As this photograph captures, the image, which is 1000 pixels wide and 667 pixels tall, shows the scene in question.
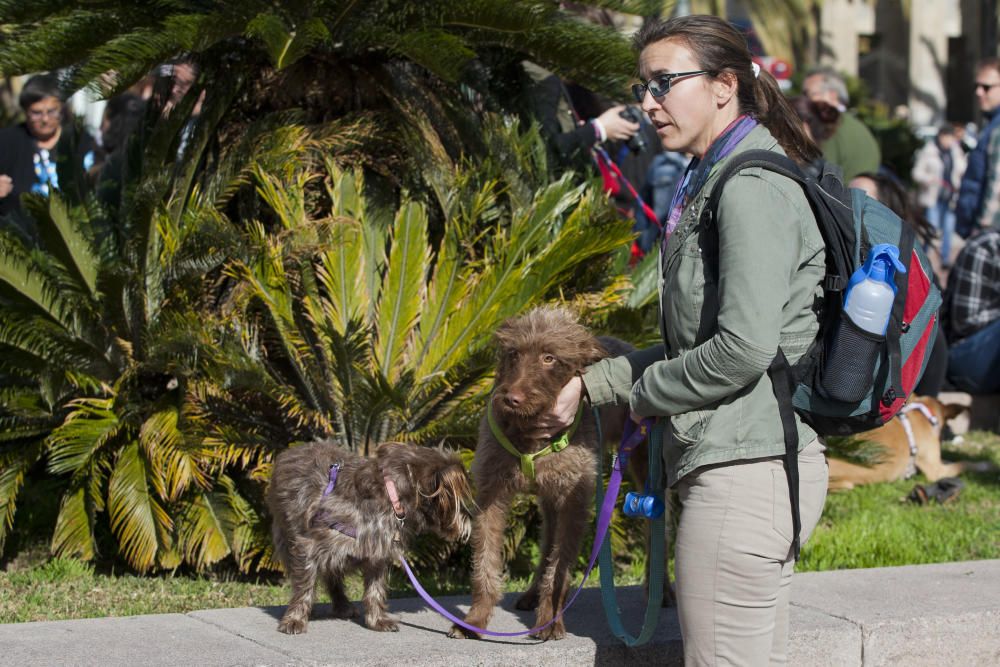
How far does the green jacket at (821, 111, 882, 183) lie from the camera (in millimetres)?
10539

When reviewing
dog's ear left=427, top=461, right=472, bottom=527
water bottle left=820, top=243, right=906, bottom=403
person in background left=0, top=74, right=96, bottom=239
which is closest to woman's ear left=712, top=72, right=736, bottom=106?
water bottle left=820, top=243, right=906, bottom=403

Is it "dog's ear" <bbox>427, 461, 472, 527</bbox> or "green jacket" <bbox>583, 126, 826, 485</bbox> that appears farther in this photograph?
"dog's ear" <bbox>427, 461, 472, 527</bbox>

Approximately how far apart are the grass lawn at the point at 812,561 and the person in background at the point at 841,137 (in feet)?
9.66

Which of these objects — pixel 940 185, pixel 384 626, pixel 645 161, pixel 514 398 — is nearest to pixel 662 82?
pixel 514 398

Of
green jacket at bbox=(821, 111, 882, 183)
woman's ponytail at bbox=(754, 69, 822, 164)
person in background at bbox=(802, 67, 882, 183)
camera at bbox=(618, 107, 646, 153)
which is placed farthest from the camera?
green jacket at bbox=(821, 111, 882, 183)

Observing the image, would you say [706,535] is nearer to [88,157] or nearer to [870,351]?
[870,351]

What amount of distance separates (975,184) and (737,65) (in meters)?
8.58

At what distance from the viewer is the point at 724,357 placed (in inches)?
128

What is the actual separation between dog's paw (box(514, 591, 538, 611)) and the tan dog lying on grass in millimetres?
4185

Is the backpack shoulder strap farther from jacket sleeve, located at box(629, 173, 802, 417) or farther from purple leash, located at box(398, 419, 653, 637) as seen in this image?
purple leash, located at box(398, 419, 653, 637)

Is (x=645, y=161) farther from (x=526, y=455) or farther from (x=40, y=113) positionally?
(x=526, y=455)

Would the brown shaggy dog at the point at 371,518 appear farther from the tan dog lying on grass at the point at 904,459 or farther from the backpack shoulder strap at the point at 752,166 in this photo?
the tan dog lying on grass at the point at 904,459

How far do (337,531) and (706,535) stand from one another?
167 cm

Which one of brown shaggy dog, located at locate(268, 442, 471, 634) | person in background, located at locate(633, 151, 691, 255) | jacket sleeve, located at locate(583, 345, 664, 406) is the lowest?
brown shaggy dog, located at locate(268, 442, 471, 634)
